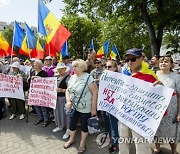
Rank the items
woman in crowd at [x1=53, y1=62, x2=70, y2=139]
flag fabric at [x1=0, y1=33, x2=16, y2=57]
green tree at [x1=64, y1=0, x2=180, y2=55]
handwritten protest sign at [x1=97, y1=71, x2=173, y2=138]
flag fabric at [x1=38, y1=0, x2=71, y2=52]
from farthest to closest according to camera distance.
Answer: green tree at [x1=64, y1=0, x2=180, y2=55], flag fabric at [x1=0, y1=33, x2=16, y2=57], flag fabric at [x1=38, y1=0, x2=71, y2=52], woman in crowd at [x1=53, y1=62, x2=70, y2=139], handwritten protest sign at [x1=97, y1=71, x2=173, y2=138]

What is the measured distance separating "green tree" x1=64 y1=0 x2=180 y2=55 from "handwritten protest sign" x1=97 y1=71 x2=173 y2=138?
12554 mm

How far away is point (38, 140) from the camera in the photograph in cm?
519

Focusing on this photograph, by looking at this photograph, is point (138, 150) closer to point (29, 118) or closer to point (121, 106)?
point (121, 106)

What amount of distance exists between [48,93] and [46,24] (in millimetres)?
2009

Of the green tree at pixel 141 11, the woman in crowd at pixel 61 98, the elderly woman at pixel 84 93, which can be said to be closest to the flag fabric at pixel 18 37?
the woman in crowd at pixel 61 98

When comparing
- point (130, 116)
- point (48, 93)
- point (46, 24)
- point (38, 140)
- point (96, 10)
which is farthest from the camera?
point (96, 10)

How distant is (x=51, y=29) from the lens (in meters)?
6.20

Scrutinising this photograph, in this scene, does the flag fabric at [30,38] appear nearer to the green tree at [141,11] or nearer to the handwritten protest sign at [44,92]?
the handwritten protest sign at [44,92]

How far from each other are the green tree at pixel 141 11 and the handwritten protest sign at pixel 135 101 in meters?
12.6

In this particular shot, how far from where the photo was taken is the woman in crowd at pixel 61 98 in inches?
205

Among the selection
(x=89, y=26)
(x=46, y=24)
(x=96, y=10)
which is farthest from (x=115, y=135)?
(x=89, y=26)

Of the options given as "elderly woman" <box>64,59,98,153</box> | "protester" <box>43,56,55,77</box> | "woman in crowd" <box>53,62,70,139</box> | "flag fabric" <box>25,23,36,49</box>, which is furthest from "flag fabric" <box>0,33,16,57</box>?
"elderly woman" <box>64,59,98,153</box>

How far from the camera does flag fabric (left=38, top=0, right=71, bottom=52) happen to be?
6.01 m

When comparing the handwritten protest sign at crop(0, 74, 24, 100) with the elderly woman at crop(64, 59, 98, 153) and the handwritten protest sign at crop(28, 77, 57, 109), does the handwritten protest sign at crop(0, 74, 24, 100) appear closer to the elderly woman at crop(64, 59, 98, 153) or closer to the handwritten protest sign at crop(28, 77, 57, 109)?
the handwritten protest sign at crop(28, 77, 57, 109)
